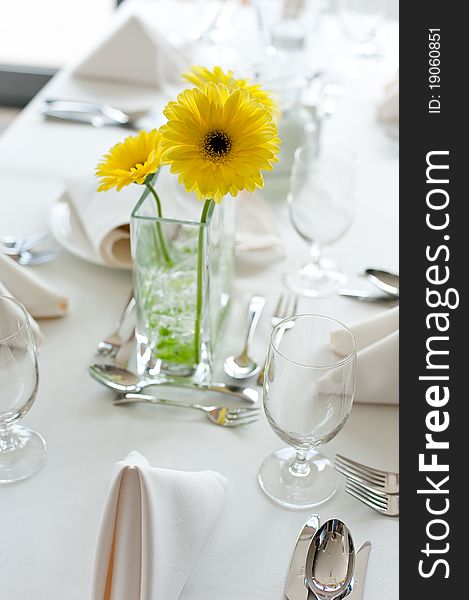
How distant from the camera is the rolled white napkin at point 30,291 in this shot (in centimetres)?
103

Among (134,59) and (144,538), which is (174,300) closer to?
(144,538)

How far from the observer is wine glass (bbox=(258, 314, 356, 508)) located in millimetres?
744

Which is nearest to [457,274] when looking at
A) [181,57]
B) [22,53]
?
[181,57]

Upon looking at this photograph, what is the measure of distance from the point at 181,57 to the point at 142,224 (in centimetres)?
102

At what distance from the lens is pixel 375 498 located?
80 cm

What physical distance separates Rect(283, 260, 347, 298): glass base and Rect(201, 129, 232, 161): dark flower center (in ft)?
1.32

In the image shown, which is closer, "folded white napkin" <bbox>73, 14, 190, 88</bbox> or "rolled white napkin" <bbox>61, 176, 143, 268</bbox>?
"rolled white napkin" <bbox>61, 176, 143, 268</bbox>

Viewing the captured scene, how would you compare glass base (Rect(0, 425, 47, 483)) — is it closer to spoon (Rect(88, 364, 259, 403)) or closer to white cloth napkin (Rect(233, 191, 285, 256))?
spoon (Rect(88, 364, 259, 403))

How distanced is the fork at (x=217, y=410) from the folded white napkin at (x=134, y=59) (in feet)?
3.35

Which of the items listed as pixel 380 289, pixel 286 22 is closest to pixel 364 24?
pixel 286 22

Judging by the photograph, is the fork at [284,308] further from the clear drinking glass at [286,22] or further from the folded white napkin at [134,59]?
the clear drinking glass at [286,22]

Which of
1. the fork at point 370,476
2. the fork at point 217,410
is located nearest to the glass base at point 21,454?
the fork at point 217,410

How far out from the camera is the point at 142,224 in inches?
34.4

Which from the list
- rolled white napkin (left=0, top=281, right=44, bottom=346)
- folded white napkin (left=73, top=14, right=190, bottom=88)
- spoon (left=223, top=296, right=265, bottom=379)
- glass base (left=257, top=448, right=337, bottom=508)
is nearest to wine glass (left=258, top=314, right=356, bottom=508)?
glass base (left=257, top=448, right=337, bottom=508)
